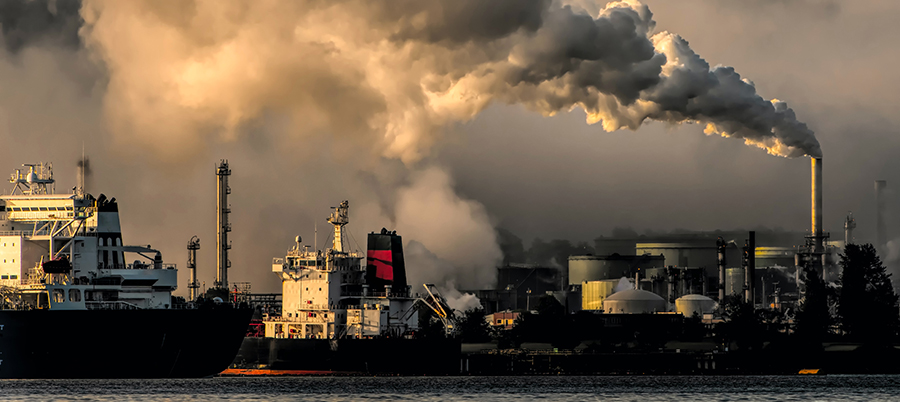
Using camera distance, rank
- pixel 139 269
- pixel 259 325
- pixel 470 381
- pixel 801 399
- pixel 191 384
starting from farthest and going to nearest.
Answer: pixel 259 325 → pixel 470 381 → pixel 191 384 → pixel 139 269 → pixel 801 399

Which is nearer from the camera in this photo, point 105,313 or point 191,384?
point 105,313

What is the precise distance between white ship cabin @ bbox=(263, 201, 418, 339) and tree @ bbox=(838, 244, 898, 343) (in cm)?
5746

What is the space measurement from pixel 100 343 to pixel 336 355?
106 feet

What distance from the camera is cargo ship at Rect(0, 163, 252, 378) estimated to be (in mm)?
99688

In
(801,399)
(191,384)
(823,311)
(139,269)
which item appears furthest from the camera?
(823,311)

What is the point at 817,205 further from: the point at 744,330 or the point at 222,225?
the point at 222,225

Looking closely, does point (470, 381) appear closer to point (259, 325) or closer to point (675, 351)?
point (259, 325)

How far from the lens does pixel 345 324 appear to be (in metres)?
132

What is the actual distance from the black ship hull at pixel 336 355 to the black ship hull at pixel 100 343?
22.4m

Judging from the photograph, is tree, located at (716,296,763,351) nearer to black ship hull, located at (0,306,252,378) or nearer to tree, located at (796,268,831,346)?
tree, located at (796,268,831,346)

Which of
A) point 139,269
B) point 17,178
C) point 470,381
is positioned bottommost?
point 470,381

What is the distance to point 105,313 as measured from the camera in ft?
330

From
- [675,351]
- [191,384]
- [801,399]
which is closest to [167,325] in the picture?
[191,384]

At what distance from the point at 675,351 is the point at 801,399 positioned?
6136cm
